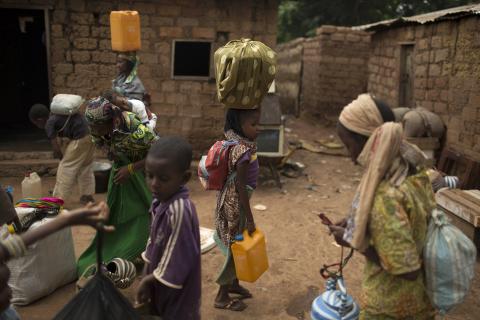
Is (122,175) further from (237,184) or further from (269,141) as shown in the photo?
(269,141)

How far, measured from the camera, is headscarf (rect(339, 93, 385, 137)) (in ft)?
6.61

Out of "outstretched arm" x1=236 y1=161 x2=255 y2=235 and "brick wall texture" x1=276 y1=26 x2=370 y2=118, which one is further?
"brick wall texture" x1=276 y1=26 x2=370 y2=118

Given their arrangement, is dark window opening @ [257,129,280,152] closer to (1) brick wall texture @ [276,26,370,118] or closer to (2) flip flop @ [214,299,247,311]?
(2) flip flop @ [214,299,247,311]

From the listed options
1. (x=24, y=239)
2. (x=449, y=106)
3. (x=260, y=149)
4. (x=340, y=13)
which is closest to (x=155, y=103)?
(x=260, y=149)

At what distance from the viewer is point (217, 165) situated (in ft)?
10.6

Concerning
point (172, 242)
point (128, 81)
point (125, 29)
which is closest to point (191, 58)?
point (125, 29)

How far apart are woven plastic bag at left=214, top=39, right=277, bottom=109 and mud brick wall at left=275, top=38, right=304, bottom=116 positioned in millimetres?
10545

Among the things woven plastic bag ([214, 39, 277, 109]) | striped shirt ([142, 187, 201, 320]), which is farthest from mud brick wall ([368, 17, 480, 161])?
striped shirt ([142, 187, 201, 320])

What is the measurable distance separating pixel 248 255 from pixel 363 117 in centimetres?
151

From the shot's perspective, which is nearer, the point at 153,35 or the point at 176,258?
the point at 176,258

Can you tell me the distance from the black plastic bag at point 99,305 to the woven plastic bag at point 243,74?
5.37 ft

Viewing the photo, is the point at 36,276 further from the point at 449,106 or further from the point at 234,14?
the point at 449,106

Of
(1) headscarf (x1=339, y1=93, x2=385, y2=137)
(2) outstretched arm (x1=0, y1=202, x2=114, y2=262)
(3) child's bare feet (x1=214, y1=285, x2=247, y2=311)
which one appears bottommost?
(3) child's bare feet (x1=214, y1=285, x2=247, y2=311)

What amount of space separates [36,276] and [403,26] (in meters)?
7.62
